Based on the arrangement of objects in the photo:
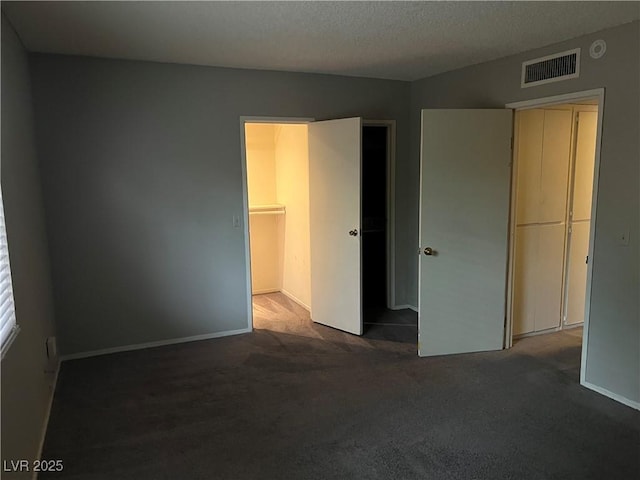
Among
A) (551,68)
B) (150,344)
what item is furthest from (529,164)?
(150,344)

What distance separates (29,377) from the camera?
2.38 metres

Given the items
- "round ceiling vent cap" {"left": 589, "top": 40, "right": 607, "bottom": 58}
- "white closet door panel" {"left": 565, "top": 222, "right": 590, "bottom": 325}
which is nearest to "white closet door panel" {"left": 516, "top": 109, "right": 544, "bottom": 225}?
"white closet door panel" {"left": 565, "top": 222, "right": 590, "bottom": 325}

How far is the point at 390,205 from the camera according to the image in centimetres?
484

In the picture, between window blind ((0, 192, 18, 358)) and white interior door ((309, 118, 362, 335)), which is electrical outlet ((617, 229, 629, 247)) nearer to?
white interior door ((309, 118, 362, 335))

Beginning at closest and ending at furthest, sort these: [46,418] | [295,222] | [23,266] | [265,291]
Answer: [23,266], [46,418], [295,222], [265,291]

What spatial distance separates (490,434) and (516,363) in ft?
3.72

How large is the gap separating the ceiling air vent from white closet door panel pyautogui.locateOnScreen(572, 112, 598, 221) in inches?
34.7

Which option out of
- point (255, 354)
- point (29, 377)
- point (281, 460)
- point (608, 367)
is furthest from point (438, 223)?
point (29, 377)

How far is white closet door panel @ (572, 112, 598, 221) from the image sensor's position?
4066 mm

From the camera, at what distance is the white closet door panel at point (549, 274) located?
4105mm

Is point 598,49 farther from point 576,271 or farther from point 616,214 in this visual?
point 576,271

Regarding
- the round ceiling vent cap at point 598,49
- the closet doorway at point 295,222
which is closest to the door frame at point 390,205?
the closet doorway at point 295,222

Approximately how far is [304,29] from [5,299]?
2.23 meters

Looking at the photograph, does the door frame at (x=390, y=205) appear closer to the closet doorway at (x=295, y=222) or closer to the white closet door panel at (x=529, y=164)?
the closet doorway at (x=295, y=222)
